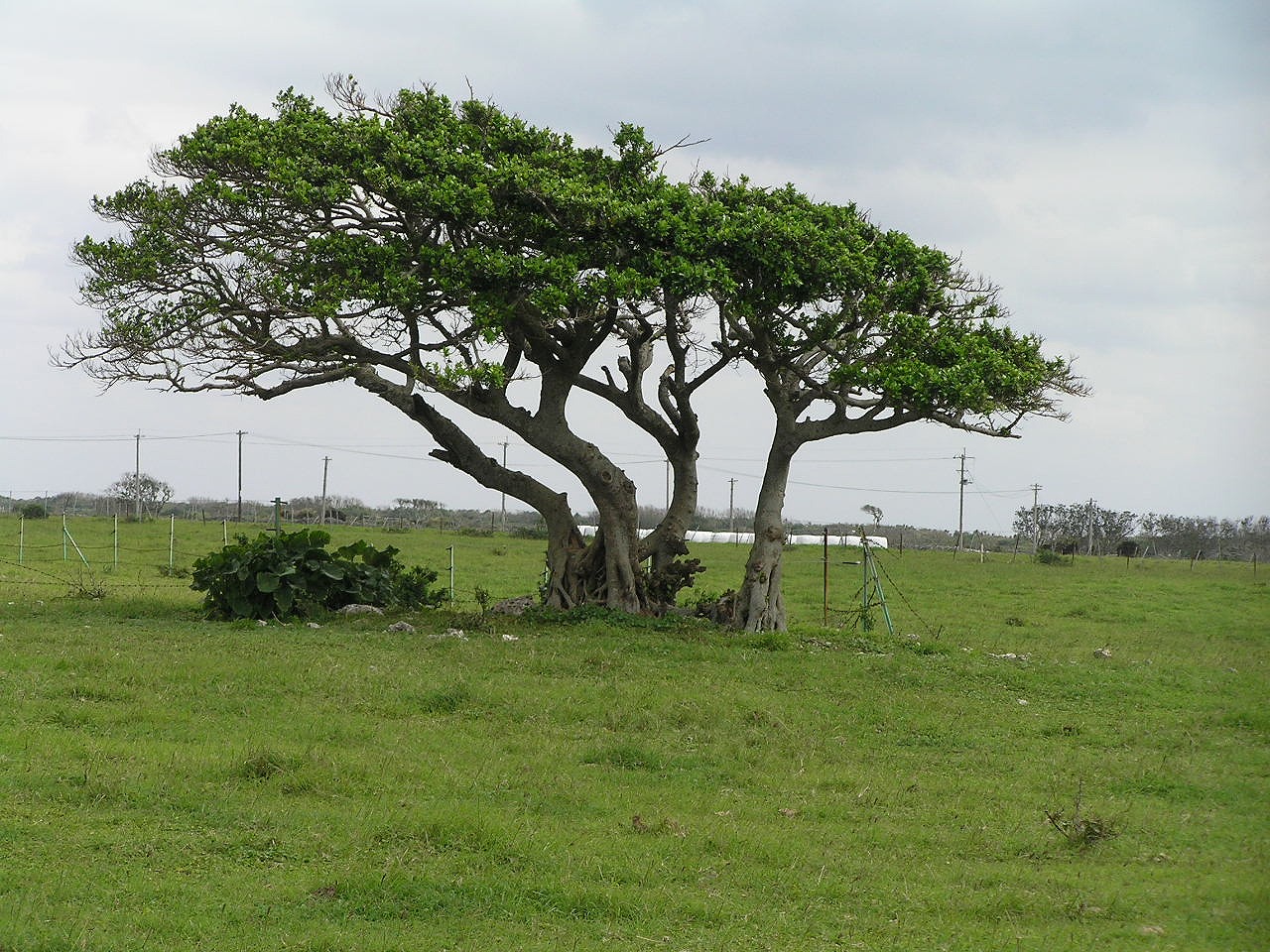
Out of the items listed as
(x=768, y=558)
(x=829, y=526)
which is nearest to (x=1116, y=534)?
(x=829, y=526)

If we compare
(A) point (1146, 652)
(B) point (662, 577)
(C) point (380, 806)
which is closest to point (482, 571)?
(B) point (662, 577)

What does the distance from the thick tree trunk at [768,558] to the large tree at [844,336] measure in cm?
3

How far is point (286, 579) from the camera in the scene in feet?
72.0

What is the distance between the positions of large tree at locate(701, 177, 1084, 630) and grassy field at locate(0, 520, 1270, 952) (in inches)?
155

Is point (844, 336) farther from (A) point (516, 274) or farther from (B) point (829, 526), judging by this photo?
(B) point (829, 526)

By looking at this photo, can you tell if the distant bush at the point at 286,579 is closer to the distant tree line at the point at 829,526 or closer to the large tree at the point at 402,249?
the large tree at the point at 402,249

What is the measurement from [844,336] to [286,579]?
36.1ft

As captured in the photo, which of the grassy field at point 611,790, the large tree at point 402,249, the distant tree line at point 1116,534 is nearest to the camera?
the grassy field at point 611,790

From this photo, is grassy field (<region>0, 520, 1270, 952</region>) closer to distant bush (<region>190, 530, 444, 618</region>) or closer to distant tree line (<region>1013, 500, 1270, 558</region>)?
distant bush (<region>190, 530, 444, 618</region>)

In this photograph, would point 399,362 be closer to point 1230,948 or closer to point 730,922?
point 730,922

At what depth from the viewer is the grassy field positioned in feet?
24.4

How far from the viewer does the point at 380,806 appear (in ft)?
31.6

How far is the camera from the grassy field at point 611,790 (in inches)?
293

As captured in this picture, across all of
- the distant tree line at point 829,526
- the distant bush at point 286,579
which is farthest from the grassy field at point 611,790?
the distant tree line at point 829,526
